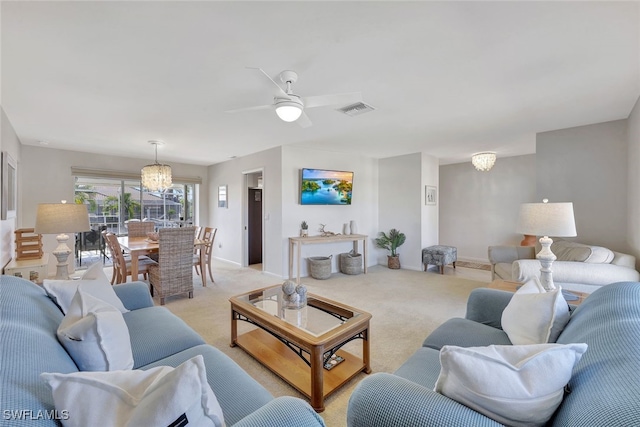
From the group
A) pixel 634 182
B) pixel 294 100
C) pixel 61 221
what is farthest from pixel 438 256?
pixel 61 221

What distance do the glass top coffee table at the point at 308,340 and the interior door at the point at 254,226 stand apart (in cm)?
337

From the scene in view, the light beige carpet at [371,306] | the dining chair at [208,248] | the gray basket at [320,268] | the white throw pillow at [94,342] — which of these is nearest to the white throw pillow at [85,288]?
the white throw pillow at [94,342]

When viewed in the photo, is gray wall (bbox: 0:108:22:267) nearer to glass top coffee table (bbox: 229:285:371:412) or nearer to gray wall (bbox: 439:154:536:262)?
glass top coffee table (bbox: 229:285:371:412)

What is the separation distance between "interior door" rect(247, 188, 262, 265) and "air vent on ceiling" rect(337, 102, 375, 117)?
11.3 ft

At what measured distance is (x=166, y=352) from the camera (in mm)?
1533

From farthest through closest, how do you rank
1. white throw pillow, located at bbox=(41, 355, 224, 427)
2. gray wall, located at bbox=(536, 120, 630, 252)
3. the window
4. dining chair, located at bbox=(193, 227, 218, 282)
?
the window → dining chair, located at bbox=(193, 227, 218, 282) → gray wall, located at bbox=(536, 120, 630, 252) → white throw pillow, located at bbox=(41, 355, 224, 427)

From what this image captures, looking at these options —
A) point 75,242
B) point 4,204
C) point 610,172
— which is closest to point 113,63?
point 4,204

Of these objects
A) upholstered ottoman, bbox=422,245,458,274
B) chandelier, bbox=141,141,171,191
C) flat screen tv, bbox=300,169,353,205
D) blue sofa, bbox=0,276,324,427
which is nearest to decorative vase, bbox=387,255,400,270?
upholstered ottoman, bbox=422,245,458,274

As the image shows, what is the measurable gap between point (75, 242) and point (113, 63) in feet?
16.5

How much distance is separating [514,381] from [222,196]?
20.9 ft

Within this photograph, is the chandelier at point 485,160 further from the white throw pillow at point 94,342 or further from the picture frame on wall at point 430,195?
the white throw pillow at point 94,342

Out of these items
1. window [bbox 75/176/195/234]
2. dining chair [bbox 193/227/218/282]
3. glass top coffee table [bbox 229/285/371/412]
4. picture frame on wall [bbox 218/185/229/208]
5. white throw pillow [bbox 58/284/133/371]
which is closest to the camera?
white throw pillow [bbox 58/284/133/371]

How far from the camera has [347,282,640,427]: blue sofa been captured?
67 centimetres

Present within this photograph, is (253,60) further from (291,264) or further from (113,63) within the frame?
(291,264)
